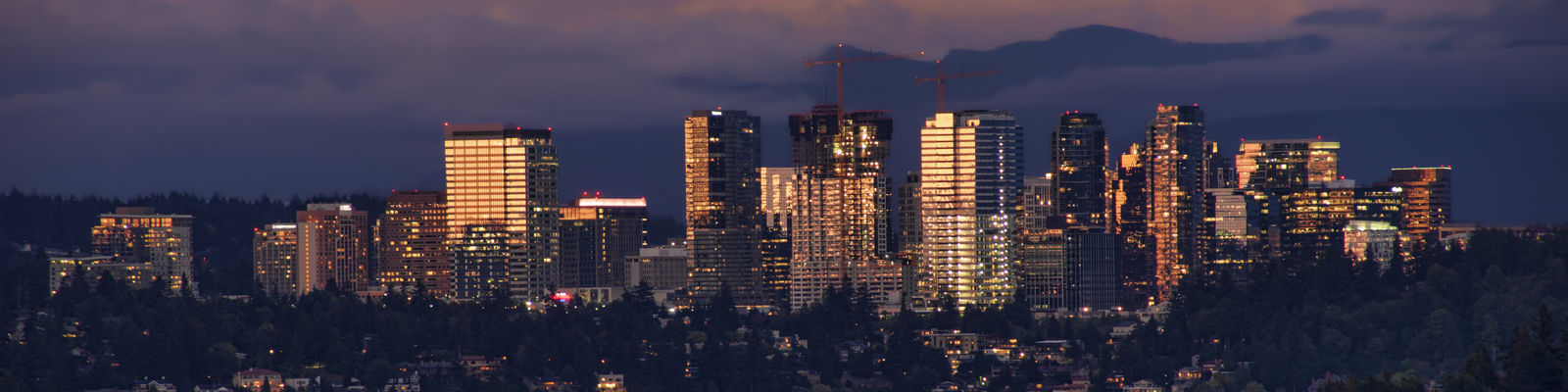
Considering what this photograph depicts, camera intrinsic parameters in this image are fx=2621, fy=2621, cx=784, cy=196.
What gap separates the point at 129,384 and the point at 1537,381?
117 m

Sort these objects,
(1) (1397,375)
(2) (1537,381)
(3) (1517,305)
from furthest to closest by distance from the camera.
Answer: (3) (1517,305) → (1) (1397,375) → (2) (1537,381)

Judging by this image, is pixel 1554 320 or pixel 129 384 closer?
pixel 1554 320

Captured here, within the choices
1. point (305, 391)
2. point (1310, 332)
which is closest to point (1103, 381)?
point (1310, 332)

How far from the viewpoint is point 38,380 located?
190875 mm

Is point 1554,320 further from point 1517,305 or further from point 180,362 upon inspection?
point 180,362

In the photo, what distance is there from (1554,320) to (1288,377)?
21197 mm

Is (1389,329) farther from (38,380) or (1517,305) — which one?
(38,380)

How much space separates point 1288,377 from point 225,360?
79859mm

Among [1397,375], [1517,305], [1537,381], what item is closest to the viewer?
[1537,381]

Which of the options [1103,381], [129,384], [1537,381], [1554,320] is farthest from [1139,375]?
[1537,381]

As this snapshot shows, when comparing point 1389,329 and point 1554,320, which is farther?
point 1389,329

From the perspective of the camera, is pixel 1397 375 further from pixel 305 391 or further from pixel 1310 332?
pixel 305 391

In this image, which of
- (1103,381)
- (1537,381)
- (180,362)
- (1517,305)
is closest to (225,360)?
(180,362)

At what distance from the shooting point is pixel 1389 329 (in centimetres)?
19575
